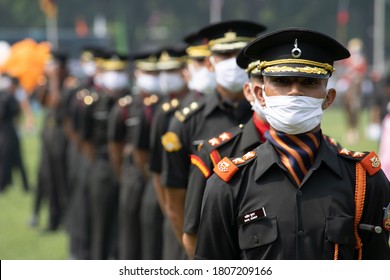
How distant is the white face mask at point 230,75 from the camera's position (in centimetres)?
532

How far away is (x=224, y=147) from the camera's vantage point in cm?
464

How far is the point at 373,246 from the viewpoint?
3684mm

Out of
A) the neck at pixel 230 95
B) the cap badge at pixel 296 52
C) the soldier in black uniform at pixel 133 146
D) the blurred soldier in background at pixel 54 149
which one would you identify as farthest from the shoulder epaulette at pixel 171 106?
the blurred soldier in background at pixel 54 149

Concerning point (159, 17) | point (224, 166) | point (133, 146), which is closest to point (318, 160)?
point (224, 166)

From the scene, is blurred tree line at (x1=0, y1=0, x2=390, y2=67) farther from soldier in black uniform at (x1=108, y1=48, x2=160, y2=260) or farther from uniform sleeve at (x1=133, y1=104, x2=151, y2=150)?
uniform sleeve at (x1=133, y1=104, x2=151, y2=150)

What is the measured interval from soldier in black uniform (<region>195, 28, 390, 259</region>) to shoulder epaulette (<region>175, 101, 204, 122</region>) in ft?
6.43

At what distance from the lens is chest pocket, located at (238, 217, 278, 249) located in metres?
A: 3.59

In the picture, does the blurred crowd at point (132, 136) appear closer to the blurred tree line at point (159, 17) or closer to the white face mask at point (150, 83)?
the white face mask at point (150, 83)

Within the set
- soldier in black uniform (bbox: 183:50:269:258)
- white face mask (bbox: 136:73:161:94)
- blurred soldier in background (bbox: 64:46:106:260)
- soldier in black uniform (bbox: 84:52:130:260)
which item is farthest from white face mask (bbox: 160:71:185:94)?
soldier in black uniform (bbox: 183:50:269:258)

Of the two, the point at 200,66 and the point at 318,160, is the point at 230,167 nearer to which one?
the point at 318,160

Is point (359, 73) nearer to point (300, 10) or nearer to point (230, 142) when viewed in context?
point (230, 142)

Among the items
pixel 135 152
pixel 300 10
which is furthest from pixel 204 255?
pixel 300 10

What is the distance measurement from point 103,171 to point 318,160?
21.7 feet

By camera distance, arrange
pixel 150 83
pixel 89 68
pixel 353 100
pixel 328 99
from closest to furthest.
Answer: pixel 328 99 < pixel 150 83 < pixel 89 68 < pixel 353 100
